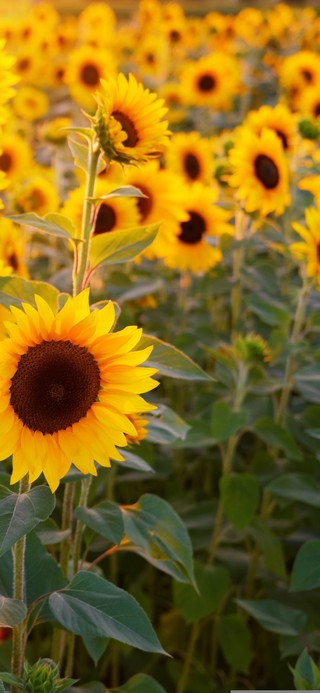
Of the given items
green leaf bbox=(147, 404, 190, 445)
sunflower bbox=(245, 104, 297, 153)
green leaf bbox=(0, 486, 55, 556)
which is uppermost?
sunflower bbox=(245, 104, 297, 153)

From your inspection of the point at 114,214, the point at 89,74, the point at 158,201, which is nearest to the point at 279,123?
the point at 158,201

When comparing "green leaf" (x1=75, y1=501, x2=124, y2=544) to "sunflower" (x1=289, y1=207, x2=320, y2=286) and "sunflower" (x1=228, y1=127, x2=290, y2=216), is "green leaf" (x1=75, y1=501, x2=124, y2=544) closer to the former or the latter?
"sunflower" (x1=289, y1=207, x2=320, y2=286)

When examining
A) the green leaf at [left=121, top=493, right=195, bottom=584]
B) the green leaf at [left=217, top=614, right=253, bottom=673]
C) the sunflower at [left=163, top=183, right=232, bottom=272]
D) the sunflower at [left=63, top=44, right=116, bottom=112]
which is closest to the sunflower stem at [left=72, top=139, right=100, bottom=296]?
the green leaf at [left=121, top=493, right=195, bottom=584]

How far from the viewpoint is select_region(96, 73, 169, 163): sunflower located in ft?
3.75

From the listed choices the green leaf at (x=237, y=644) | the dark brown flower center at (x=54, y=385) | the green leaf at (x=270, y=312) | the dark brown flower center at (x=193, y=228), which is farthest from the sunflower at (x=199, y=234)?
the dark brown flower center at (x=54, y=385)

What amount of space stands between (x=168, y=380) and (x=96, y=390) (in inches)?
51.7

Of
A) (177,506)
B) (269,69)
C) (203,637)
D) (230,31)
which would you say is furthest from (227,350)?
(230,31)

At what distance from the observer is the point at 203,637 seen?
1976mm

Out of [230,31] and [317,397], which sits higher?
[230,31]

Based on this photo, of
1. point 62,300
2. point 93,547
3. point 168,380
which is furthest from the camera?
point 168,380

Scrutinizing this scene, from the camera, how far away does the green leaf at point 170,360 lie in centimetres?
117

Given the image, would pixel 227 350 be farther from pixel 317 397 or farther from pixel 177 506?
pixel 177 506

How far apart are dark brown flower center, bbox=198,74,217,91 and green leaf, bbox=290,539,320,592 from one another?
3.17 meters

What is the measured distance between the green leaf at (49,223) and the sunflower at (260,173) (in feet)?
3.47
